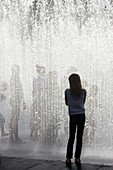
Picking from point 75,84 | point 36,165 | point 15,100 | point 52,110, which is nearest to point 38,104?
point 52,110

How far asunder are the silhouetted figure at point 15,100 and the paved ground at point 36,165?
2258 millimetres

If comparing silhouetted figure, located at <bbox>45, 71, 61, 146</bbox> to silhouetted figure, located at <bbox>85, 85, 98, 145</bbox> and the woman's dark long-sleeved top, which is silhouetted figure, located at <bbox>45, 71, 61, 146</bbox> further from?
the woman's dark long-sleeved top

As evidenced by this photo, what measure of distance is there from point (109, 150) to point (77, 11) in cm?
441

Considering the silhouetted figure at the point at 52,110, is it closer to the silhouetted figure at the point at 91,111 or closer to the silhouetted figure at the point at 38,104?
the silhouetted figure at the point at 38,104

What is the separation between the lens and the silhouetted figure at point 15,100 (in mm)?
9535

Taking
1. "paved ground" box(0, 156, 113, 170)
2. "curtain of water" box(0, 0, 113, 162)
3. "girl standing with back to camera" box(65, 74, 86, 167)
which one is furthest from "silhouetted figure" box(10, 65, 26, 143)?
"girl standing with back to camera" box(65, 74, 86, 167)

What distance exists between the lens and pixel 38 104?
32.1 ft

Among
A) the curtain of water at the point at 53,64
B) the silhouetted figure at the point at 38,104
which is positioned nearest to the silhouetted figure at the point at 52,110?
the curtain of water at the point at 53,64

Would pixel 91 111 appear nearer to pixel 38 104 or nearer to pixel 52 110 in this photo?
pixel 52 110

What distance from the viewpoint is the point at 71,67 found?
10008 millimetres

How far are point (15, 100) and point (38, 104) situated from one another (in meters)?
0.66

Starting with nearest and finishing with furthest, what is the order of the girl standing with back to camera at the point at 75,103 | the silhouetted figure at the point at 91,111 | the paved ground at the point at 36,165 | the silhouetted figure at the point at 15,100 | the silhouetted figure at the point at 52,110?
the paved ground at the point at 36,165 < the girl standing with back to camera at the point at 75,103 < the silhouetted figure at the point at 91,111 < the silhouetted figure at the point at 52,110 < the silhouetted figure at the point at 15,100

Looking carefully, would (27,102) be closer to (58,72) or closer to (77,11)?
(58,72)

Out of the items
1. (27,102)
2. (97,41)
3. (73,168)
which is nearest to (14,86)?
(27,102)
